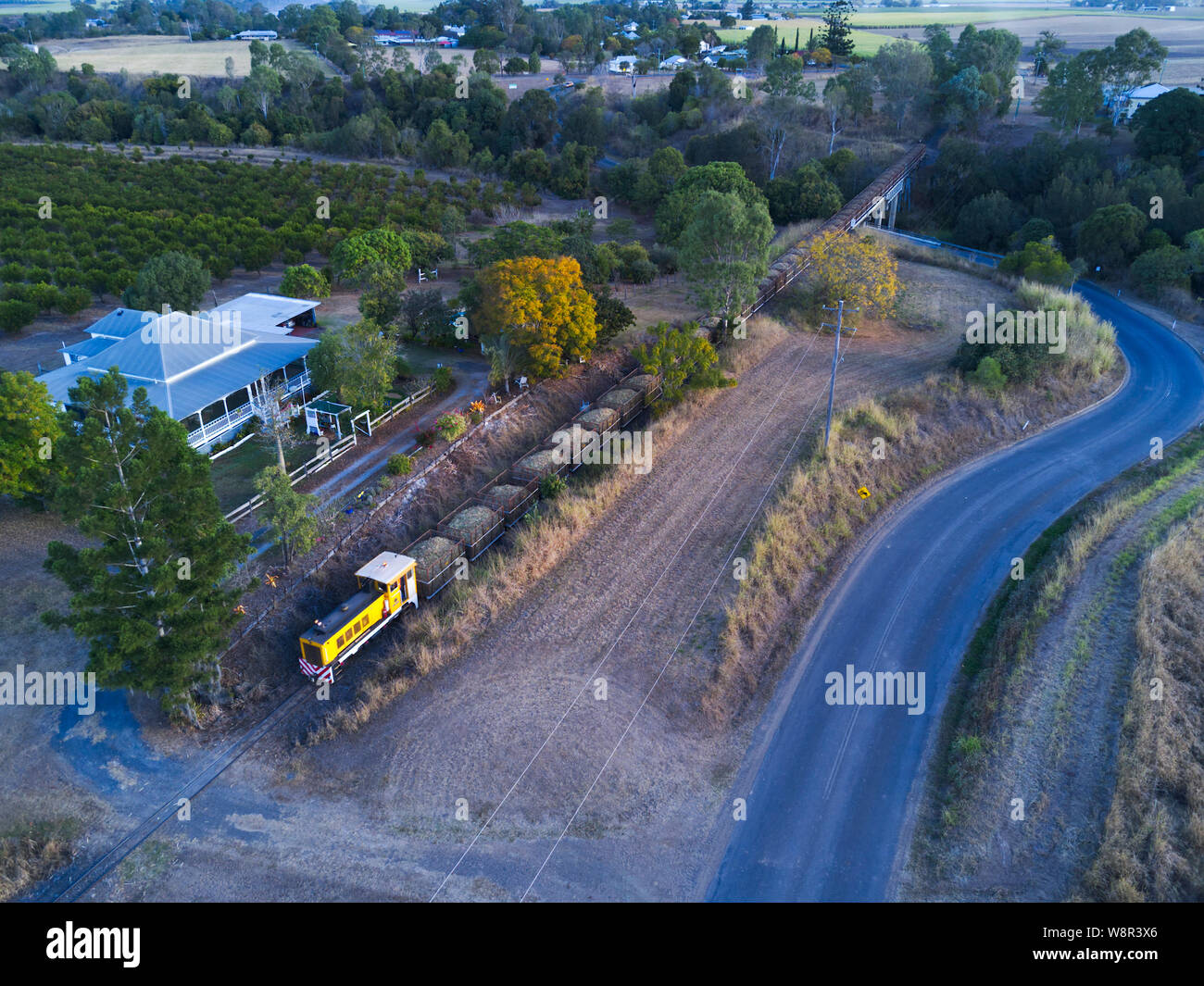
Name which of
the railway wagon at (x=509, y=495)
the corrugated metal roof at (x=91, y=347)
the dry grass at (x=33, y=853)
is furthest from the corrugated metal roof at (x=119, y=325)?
the dry grass at (x=33, y=853)

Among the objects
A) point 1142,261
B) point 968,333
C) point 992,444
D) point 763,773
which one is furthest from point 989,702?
point 1142,261

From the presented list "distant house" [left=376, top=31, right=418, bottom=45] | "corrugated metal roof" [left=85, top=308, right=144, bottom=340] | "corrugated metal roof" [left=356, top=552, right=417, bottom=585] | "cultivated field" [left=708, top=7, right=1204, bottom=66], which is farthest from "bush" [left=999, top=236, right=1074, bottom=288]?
"distant house" [left=376, top=31, right=418, bottom=45]

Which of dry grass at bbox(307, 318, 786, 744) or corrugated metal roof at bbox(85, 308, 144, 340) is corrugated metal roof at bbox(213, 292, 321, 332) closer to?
corrugated metal roof at bbox(85, 308, 144, 340)

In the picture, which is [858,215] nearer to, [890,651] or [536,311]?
[536,311]

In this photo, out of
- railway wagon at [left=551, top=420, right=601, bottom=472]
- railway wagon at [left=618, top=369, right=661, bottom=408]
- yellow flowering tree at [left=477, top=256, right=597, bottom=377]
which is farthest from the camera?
railway wagon at [left=618, top=369, right=661, bottom=408]

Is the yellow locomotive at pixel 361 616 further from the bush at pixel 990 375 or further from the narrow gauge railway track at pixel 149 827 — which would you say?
the bush at pixel 990 375

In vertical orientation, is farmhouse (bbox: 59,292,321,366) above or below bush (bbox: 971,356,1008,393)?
above
